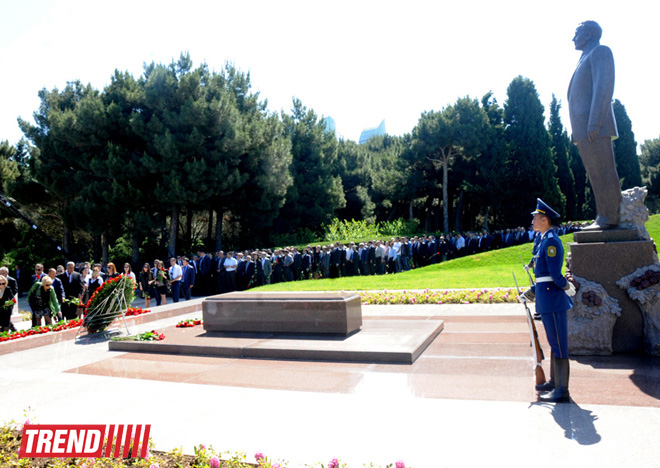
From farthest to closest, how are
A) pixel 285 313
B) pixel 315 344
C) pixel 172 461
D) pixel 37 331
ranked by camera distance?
pixel 37 331 → pixel 285 313 → pixel 315 344 → pixel 172 461

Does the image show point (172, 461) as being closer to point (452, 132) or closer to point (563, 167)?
point (452, 132)

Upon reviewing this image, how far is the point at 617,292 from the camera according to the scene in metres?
5.62

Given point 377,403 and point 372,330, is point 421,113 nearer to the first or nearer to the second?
point 372,330

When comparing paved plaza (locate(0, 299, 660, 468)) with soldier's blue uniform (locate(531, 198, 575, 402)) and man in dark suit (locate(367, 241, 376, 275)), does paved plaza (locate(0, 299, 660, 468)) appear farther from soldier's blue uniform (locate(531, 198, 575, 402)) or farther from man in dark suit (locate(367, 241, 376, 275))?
man in dark suit (locate(367, 241, 376, 275))

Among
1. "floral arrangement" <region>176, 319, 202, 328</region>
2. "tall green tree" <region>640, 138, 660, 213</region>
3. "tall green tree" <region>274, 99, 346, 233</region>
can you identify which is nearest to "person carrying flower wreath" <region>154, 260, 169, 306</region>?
"floral arrangement" <region>176, 319, 202, 328</region>

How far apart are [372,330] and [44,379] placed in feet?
15.5

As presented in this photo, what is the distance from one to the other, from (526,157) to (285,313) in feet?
108

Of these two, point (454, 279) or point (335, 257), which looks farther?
point (335, 257)

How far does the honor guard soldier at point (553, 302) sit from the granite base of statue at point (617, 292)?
4.54 feet

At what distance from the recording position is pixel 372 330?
7.70 metres

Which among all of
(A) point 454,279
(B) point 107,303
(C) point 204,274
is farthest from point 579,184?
(B) point 107,303

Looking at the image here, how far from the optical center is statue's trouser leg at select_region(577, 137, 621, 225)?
235 inches

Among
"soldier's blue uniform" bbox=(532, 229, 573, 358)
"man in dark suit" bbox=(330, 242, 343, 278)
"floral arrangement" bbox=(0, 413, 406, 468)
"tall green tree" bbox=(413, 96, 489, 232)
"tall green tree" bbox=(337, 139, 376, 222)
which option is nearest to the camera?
"floral arrangement" bbox=(0, 413, 406, 468)

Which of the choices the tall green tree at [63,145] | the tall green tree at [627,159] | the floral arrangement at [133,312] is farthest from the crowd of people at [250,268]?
the tall green tree at [627,159]
